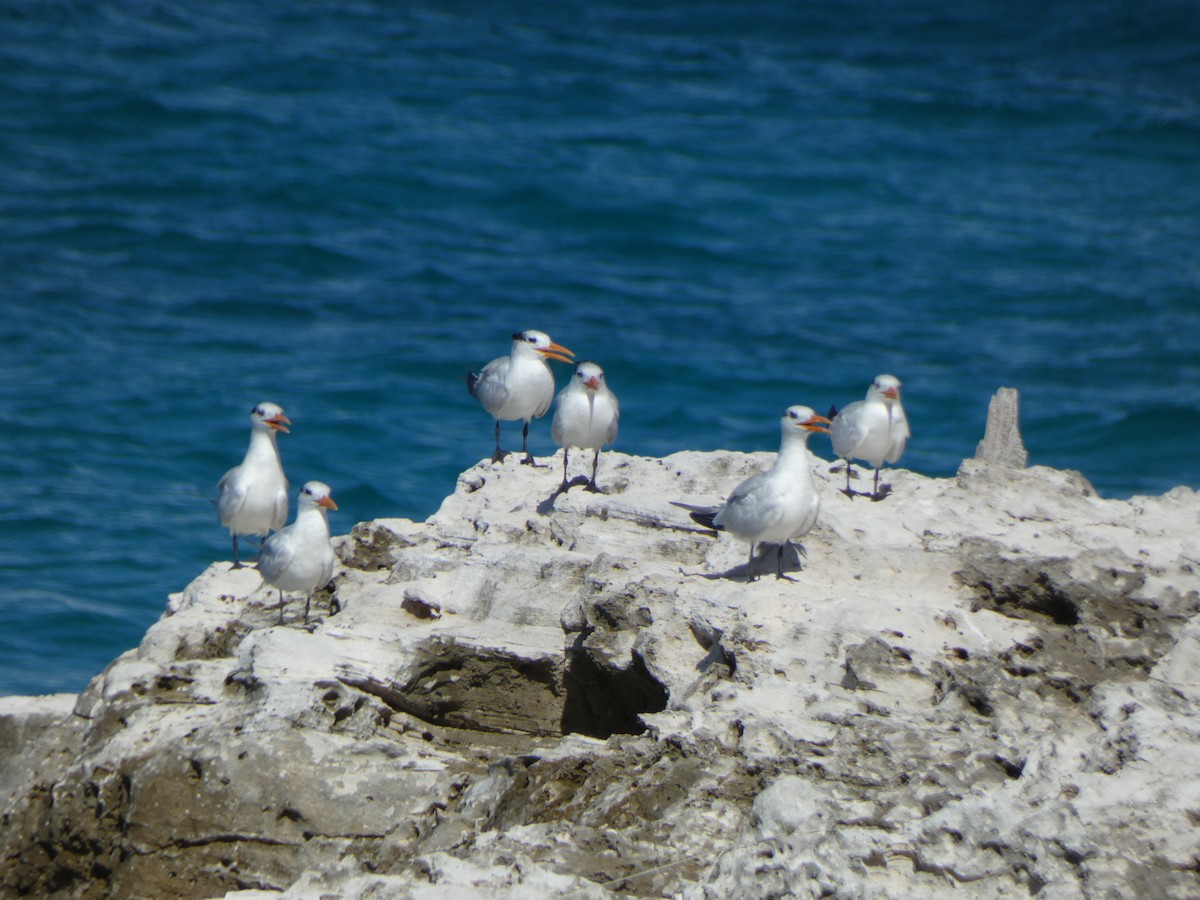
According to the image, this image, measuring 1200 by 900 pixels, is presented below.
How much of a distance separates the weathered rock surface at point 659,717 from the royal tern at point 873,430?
296 millimetres

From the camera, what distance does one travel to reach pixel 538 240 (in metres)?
21.6

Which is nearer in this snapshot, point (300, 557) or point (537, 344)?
point (300, 557)

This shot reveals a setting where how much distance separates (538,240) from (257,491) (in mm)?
13363

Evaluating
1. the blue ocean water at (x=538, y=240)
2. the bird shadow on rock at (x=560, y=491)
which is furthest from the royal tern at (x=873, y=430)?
the blue ocean water at (x=538, y=240)

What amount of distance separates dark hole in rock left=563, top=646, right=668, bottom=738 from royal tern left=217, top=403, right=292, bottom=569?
2.70m

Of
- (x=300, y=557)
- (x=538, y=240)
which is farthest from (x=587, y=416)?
(x=538, y=240)

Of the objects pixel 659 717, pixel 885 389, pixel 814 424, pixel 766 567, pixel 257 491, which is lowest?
pixel 659 717

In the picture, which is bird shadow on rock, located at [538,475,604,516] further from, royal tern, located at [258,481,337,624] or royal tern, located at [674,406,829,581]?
royal tern, located at [258,481,337,624]

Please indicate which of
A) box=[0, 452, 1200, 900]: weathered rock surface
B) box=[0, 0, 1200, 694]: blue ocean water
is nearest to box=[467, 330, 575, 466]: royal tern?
box=[0, 452, 1200, 900]: weathered rock surface

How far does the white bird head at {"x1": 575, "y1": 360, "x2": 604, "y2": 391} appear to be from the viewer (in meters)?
8.27

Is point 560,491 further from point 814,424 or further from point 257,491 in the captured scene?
point 257,491

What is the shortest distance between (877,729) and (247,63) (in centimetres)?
2149

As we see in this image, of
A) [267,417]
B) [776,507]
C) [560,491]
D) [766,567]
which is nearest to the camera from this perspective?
[776,507]

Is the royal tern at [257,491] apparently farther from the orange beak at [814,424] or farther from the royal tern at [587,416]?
the orange beak at [814,424]
